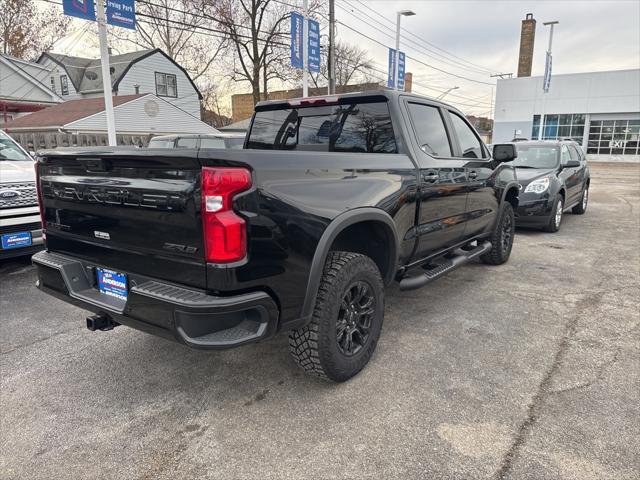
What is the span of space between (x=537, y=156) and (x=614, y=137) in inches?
1219

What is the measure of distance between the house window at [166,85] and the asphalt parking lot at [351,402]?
96.9 feet

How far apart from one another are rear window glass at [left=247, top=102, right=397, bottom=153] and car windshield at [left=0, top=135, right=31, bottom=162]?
13.0 feet

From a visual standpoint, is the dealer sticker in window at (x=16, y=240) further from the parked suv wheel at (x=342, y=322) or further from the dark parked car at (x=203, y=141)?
the dark parked car at (x=203, y=141)

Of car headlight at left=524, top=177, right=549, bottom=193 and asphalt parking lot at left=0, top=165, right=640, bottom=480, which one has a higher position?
car headlight at left=524, top=177, right=549, bottom=193

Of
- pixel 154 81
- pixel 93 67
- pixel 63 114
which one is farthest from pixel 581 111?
pixel 93 67

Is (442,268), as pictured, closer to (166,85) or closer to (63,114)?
(63,114)

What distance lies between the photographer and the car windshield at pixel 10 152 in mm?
6056

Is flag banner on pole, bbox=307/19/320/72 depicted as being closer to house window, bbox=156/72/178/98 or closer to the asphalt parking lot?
the asphalt parking lot

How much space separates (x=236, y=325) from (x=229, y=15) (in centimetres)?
2627

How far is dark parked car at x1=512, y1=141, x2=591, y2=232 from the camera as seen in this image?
7965 mm

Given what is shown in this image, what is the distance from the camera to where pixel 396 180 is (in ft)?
11.2

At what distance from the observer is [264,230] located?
7.78 feet

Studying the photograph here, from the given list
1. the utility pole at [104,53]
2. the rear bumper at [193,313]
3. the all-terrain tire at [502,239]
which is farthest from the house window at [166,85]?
the rear bumper at [193,313]

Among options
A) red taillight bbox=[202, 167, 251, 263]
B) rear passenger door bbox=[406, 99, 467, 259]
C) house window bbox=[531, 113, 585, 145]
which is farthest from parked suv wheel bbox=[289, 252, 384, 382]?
house window bbox=[531, 113, 585, 145]
